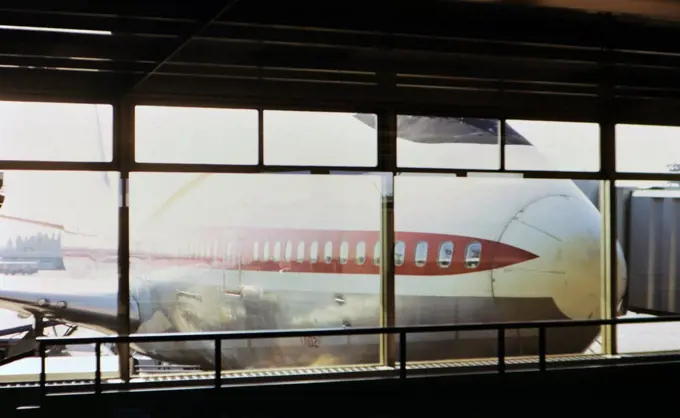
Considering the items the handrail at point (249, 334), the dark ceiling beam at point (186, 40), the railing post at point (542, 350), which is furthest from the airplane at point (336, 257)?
the railing post at point (542, 350)

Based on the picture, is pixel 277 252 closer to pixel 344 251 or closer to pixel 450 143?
pixel 344 251

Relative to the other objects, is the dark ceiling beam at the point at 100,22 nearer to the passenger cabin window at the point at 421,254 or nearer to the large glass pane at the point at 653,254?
the passenger cabin window at the point at 421,254

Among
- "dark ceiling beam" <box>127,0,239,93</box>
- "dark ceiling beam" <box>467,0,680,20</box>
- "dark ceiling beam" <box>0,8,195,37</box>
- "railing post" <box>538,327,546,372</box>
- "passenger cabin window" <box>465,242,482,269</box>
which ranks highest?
"dark ceiling beam" <box>467,0,680,20</box>

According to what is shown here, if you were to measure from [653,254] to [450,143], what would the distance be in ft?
9.04

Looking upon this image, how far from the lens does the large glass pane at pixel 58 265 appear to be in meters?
4.87

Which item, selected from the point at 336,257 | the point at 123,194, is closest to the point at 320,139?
the point at 336,257

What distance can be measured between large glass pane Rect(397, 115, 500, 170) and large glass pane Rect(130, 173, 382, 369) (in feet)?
1.84

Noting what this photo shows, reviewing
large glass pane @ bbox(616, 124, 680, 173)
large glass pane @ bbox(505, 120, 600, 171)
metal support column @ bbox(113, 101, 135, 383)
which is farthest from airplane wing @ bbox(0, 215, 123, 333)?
large glass pane @ bbox(616, 124, 680, 173)

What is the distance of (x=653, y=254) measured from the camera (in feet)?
23.3

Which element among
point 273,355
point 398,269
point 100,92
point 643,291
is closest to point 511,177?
point 398,269

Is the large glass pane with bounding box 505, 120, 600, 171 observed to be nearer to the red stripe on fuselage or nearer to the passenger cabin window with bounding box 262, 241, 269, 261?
the red stripe on fuselage

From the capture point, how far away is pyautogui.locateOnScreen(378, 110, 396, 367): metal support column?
5.47m

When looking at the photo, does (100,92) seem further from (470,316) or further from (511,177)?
(470,316)

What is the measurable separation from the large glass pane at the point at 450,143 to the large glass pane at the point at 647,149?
1.25 meters
